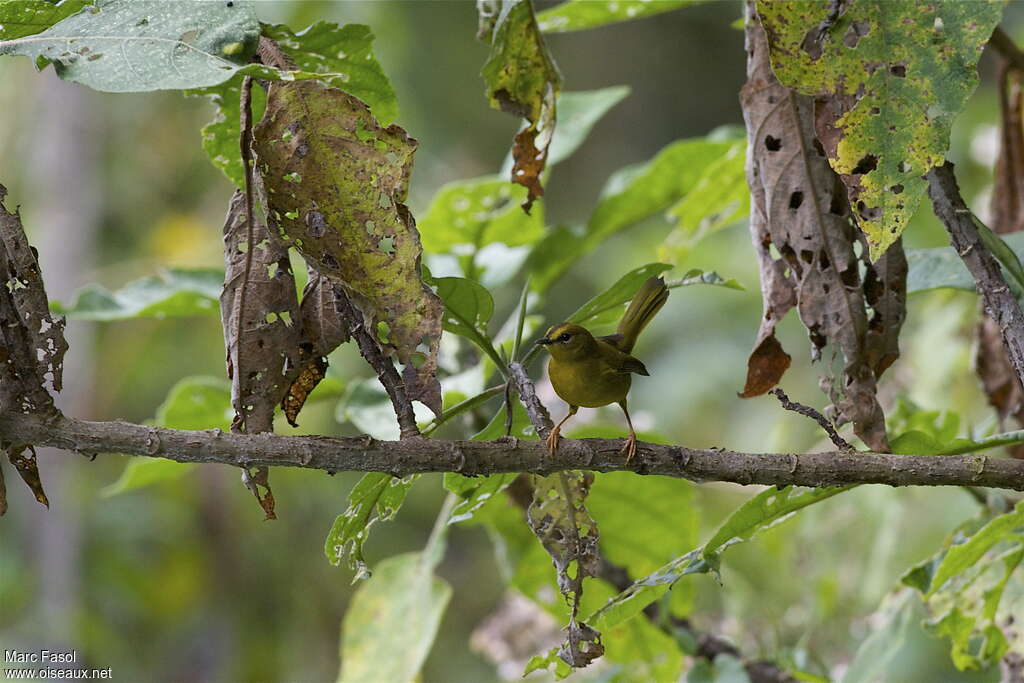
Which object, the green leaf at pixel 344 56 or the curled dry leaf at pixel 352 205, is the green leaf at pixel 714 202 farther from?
the curled dry leaf at pixel 352 205

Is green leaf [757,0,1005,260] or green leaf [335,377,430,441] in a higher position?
green leaf [335,377,430,441]

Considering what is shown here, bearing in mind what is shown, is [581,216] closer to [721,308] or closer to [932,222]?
[721,308]

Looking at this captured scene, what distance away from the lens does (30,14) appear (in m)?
0.96

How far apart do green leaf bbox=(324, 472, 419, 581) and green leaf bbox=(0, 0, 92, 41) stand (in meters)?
0.54

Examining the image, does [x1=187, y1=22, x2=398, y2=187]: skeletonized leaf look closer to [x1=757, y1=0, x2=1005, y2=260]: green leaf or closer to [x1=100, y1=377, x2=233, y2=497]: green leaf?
[x1=757, y1=0, x2=1005, y2=260]: green leaf

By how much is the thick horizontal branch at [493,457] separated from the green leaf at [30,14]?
1.23 feet

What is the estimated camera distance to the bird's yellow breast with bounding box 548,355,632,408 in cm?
132

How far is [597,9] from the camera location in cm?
147

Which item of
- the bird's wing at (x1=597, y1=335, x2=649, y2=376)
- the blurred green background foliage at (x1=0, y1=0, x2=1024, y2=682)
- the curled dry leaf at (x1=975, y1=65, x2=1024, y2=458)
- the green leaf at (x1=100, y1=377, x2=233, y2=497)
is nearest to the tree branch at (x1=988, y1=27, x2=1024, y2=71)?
the curled dry leaf at (x1=975, y1=65, x2=1024, y2=458)

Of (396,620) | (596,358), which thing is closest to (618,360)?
(596,358)

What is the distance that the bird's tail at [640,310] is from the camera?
130cm

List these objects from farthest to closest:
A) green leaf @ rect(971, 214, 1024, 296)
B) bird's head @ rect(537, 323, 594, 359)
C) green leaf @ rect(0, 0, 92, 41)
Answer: bird's head @ rect(537, 323, 594, 359) < green leaf @ rect(971, 214, 1024, 296) < green leaf @ rect(0, 0, 92, 41)

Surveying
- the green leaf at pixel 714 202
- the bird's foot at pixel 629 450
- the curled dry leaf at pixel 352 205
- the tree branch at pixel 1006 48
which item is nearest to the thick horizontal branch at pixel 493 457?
the bird's foot at pixel 629 450

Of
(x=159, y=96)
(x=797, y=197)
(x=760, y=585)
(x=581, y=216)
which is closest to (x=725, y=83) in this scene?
(x=581, y=216)
